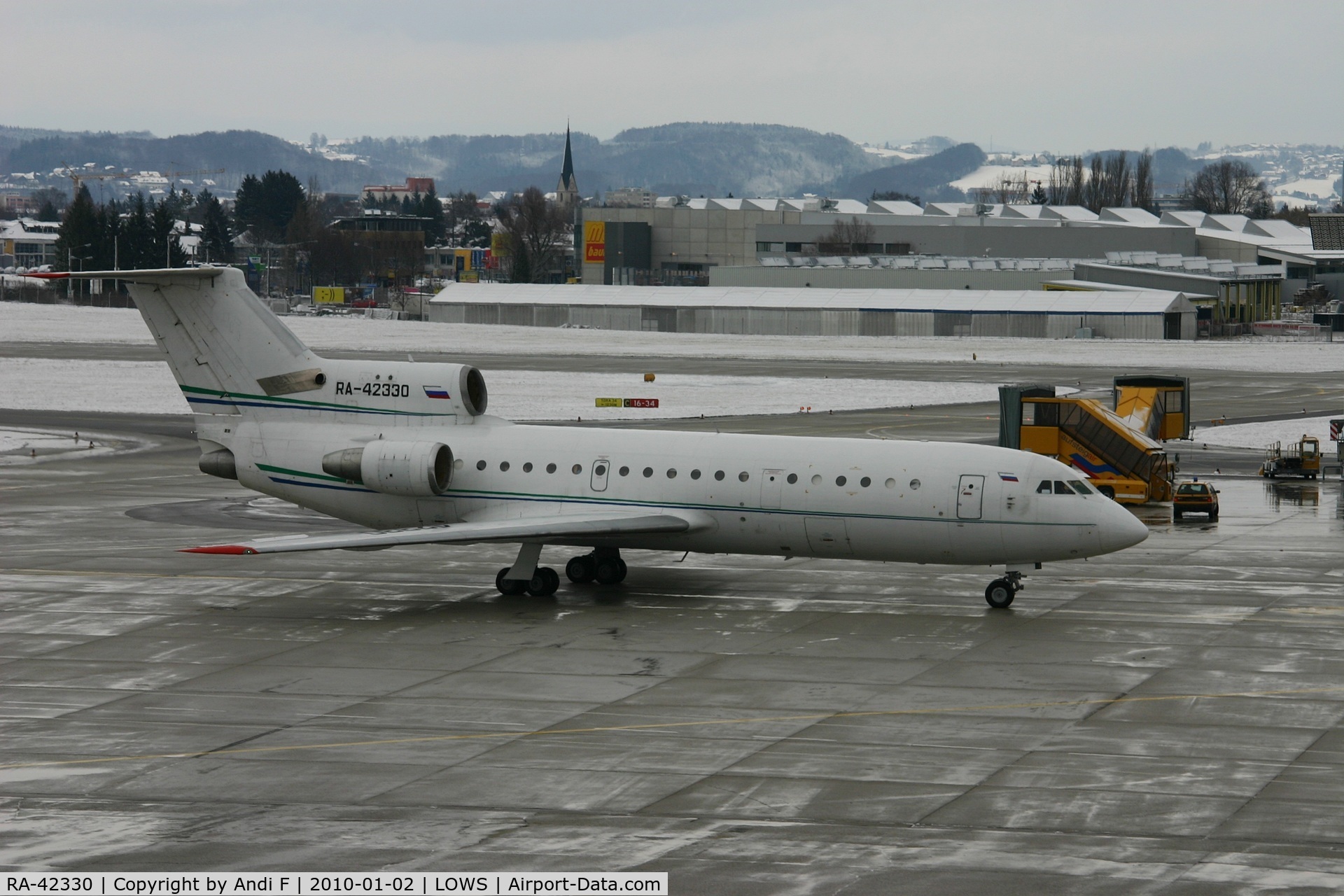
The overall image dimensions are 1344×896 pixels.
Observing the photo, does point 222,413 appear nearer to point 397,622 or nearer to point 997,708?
point 397,622

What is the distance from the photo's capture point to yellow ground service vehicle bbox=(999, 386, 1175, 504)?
1716 inches

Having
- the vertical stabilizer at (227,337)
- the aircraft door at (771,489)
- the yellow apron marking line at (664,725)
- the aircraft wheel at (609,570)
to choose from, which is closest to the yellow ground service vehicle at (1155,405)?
the aircraft door at (771,489)

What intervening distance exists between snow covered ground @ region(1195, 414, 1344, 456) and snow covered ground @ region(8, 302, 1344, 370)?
24.7 m

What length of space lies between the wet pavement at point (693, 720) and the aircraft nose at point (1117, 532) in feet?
4.52

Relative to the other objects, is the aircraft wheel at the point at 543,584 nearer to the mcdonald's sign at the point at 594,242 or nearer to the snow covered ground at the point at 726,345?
the snow covered ground at the point at 726,345

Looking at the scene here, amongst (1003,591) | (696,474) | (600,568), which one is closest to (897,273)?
(600,568)

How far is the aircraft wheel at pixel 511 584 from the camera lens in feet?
97.4

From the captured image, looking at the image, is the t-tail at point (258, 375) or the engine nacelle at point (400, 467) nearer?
the engine nacelle at point (400, 467)

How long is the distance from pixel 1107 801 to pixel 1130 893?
9.66 feet

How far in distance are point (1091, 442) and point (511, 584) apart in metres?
21.6

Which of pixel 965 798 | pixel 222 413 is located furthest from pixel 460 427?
pixel 965 798

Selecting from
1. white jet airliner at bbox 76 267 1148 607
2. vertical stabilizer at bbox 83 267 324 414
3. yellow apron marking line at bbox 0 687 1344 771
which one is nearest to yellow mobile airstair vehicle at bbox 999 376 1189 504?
white jet airliner at bbox 76 267 1148 607

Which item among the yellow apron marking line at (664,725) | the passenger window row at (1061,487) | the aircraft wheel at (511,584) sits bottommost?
the yellow apron marking line at (664,725)

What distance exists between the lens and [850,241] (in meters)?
172
